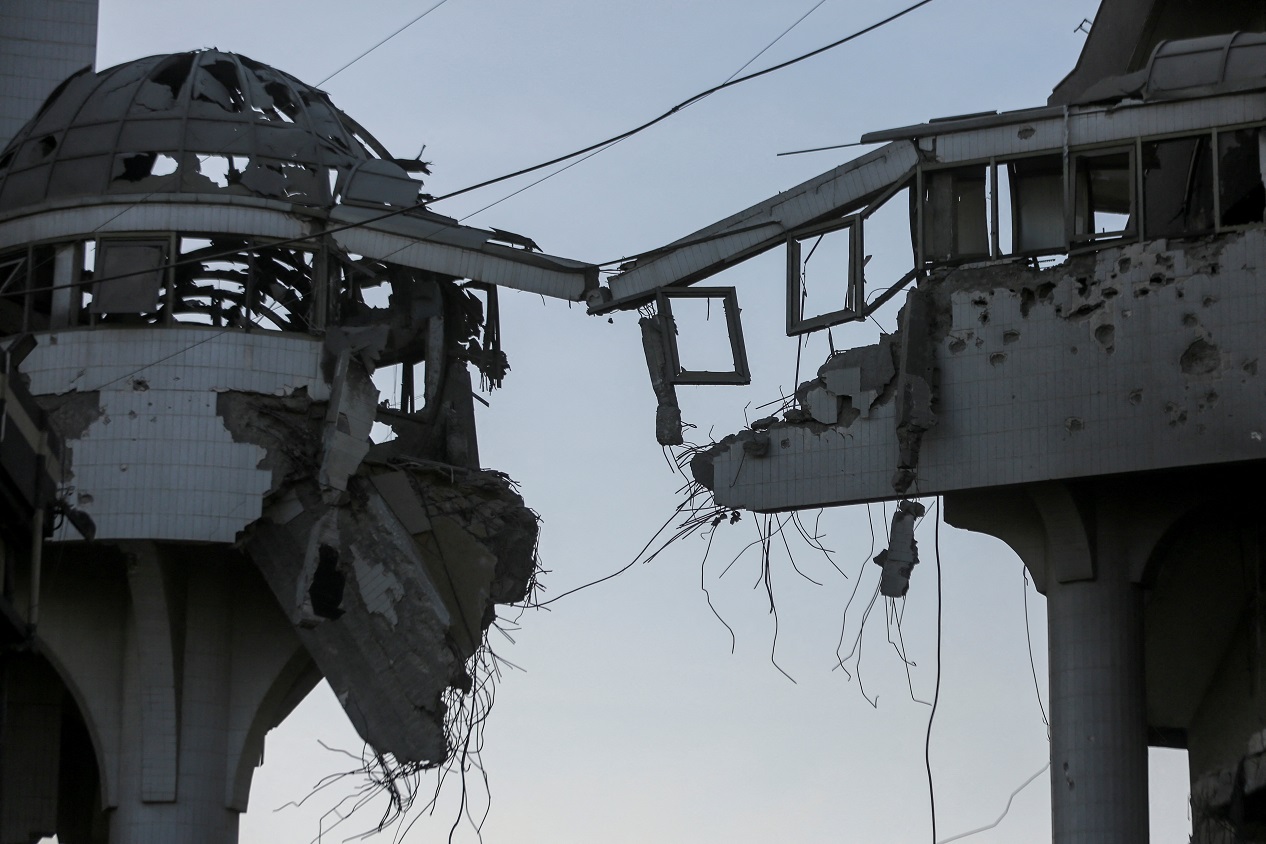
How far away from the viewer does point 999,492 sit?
3017 centimetres

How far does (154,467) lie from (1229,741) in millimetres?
16498

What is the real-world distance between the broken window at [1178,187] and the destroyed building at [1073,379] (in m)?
0.07

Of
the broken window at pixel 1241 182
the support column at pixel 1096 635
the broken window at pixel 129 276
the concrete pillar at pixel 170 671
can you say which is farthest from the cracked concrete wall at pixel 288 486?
the broken window at pixel 1241 182

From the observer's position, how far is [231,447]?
3450 cm

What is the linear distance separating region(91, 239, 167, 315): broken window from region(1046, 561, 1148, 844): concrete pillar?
48.4 ft

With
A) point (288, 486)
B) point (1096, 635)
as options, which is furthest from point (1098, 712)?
point (288, 486)

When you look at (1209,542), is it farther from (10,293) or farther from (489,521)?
(10,293)

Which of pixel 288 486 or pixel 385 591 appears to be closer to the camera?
pixel 385 591

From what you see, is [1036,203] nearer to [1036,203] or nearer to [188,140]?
[1036,203]

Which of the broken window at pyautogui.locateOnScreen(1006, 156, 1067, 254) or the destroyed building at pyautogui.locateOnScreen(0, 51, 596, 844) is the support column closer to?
the broken window at pyautogui.locateOnScreen(1006, 156, 1067, 254)

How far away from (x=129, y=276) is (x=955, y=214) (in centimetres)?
1306

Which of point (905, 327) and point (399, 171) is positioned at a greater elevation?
point (399, 171)

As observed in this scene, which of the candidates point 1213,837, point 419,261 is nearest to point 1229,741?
point 1213,837

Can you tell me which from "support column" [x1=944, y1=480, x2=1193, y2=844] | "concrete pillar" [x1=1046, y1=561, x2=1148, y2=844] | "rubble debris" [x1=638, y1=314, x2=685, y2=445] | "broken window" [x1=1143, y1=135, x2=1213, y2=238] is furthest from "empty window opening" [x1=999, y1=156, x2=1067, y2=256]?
"rubble debris" [x1=638, y1=314, x2=685, y2=445]
